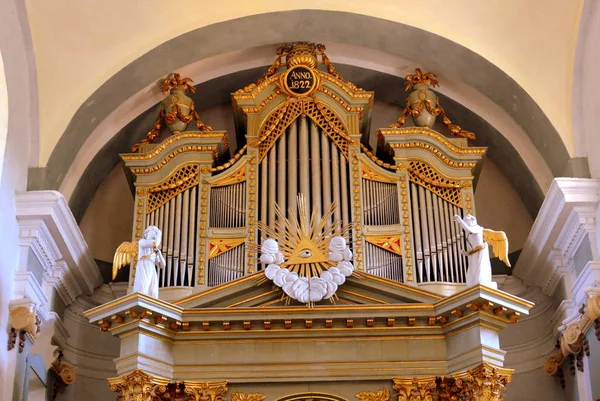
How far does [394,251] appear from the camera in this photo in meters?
11.9

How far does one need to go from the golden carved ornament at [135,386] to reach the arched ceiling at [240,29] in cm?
291

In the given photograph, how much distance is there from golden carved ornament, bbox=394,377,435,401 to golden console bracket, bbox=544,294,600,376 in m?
1.65

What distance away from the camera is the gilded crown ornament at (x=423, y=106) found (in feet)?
42.4

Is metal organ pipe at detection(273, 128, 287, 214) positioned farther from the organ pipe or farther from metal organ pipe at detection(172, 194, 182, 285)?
metal organ pipe at detection(172, 194, 182, 285)

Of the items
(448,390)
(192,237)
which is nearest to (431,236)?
(448,390)

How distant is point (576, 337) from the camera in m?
11.4

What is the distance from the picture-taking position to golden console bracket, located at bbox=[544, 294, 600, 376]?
10.7 metres

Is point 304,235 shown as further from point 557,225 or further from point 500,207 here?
point 500,207

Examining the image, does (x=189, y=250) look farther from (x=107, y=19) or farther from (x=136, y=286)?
(x=107, y=19)

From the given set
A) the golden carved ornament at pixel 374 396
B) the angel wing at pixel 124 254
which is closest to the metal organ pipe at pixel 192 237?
the angel wing at pixel 124 254

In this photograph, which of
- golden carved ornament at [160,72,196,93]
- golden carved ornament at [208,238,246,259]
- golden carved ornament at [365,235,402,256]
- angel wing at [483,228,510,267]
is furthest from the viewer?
golden carved ornament at [160,72,196,93]

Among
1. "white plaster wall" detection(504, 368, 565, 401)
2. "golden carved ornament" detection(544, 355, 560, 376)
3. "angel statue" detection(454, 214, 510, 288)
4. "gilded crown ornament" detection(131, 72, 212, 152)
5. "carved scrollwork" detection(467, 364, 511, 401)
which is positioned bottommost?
"carved scrollwork" detection(467, 364, 511, 401)

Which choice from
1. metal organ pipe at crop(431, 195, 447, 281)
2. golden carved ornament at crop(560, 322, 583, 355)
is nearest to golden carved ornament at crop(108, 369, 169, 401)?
metal organ pipe at crop(431, 195, 447, 281)

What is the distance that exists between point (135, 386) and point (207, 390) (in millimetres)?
717
